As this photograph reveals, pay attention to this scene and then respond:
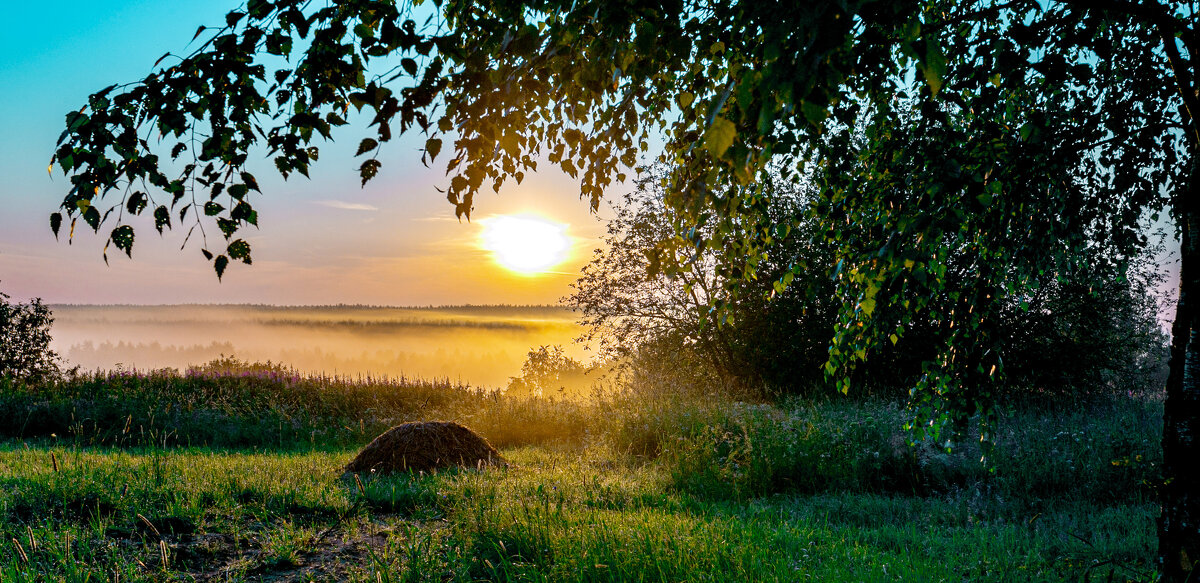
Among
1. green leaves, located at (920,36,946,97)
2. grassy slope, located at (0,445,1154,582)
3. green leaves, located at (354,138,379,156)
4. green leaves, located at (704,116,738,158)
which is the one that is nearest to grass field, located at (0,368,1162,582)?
grassy slope, located at (0,445,1154,582)

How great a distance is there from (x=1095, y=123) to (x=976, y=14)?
1.45 meters

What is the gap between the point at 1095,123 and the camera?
452cm

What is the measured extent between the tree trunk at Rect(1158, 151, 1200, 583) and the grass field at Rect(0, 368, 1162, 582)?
539 mm

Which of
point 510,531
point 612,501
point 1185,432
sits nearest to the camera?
point 1185,432

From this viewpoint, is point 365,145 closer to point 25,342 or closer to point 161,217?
point 161,217

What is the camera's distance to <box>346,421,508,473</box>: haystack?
Answer: 7941 mm

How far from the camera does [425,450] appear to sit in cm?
816

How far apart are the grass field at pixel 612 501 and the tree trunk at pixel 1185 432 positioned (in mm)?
539

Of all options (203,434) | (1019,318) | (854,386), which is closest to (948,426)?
(854,386)

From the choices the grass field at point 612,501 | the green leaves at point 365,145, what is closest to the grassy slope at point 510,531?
the grass field at point 612,501

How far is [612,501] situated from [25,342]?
57.5ft

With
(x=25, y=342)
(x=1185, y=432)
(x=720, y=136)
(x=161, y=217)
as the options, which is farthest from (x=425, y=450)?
(x=25, y=342)

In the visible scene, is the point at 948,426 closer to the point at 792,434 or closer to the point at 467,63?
the point at 792,434

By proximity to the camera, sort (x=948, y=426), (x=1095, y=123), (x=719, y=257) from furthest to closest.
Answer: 1. (x=948, y=426)
2. (x=1095, y=123)
3. (x=719, y=257)
